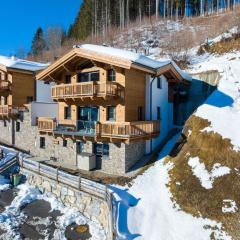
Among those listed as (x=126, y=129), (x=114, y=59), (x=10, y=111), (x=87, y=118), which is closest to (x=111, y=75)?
(x=114, y=59)

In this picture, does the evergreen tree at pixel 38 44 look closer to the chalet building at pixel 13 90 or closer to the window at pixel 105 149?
the chalet building at pixel 13 90

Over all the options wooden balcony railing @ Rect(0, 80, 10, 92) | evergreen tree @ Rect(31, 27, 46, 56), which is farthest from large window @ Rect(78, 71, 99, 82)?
evergreen tree @ Rect(31, 27, 46, 56)

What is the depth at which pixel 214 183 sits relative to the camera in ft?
50.0

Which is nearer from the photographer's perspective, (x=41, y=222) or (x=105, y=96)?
(x=41, y=222)

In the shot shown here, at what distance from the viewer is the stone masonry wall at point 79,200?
15638 millimetres

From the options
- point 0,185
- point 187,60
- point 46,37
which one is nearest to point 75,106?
point 0,185

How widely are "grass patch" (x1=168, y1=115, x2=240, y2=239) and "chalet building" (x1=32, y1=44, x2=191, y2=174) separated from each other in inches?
132

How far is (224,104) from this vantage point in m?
21.8

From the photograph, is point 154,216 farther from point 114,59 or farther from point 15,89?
point 15,89

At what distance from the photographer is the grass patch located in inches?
540

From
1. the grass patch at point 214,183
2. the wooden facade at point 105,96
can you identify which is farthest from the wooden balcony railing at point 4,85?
the grass patch at point 214,183

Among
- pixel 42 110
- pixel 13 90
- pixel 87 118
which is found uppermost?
pixel 13 90

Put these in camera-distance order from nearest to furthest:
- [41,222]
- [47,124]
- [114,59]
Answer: [41,222] < [114,59] < [47,124]

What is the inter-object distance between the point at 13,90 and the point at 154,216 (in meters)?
22.0
